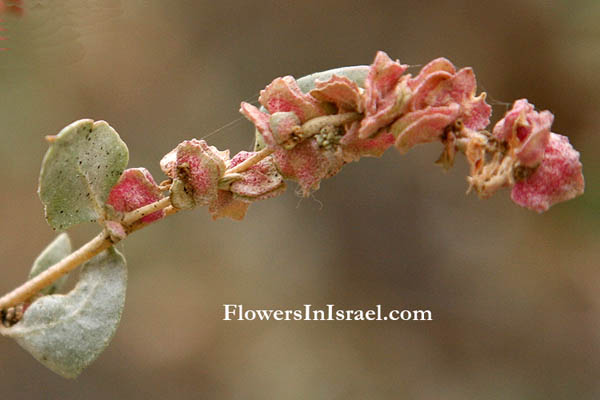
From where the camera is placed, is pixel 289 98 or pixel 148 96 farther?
pixel 148 96

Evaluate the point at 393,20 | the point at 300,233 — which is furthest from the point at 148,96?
the point at 393,20

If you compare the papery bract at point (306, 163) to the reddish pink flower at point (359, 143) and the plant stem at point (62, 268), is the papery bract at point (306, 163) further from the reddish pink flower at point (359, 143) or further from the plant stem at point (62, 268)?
the plant stem at point (62, 268)

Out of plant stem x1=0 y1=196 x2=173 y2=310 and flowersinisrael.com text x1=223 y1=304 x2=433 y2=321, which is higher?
flowersinisrael.com text x1=223 y1=304 x2=433 y2=321

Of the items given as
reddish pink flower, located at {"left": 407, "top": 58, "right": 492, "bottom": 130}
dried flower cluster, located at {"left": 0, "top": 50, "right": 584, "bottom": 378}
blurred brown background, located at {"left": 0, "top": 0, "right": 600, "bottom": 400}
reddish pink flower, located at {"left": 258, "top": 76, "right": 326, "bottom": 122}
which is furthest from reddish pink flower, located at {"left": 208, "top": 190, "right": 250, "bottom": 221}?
blurred brown background, located at {"left": 0, "top": 0, "right": 600, "bottom": 400}

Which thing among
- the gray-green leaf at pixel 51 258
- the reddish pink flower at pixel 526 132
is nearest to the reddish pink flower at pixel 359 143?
the reddish pink flower at pixel 526 132

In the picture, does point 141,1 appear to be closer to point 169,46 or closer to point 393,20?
point 169,46

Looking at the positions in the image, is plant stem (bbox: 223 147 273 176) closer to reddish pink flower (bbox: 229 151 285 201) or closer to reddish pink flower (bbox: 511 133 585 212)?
reddish pink flower (bbox: 229 151 285 201)

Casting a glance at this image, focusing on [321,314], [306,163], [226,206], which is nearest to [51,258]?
[226,206]
